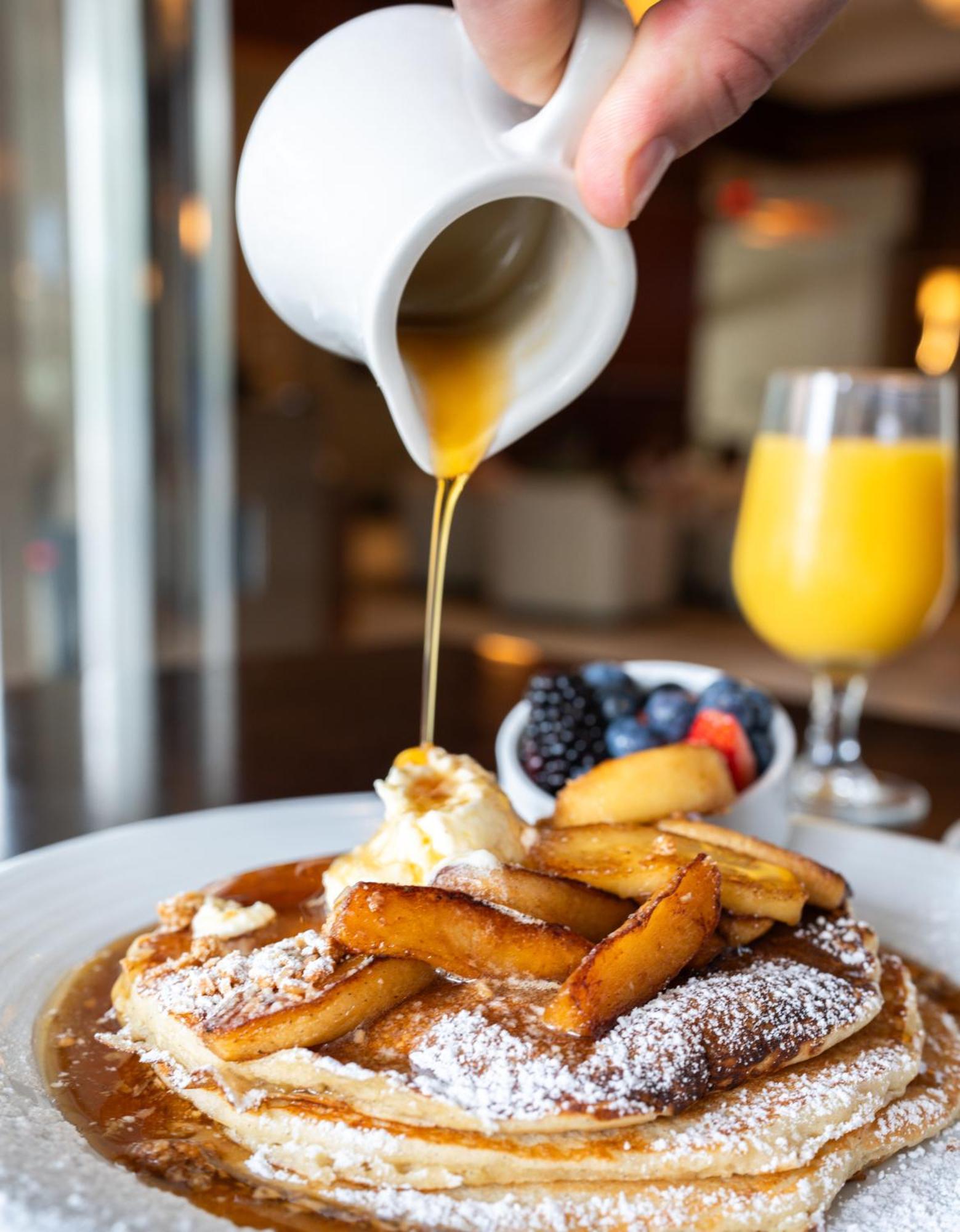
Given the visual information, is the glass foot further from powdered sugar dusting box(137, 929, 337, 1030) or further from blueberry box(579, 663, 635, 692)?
powdered sugar dusting box(137, 929, 337, 1030)

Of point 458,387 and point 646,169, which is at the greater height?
point 646,169

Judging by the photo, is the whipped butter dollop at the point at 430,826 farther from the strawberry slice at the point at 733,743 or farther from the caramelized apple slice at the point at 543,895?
the strawberry slice at the point at 733,743

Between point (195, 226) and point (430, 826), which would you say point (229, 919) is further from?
point (195, 226)

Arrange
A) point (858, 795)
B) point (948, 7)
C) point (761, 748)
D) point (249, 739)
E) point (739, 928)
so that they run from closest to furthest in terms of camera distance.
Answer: point (739, 928), point (761, 748), point (858, 795), point (249, 739), point (948, 7)

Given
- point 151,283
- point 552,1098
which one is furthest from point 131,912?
point 151,283

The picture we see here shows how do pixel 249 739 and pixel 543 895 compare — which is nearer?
pixel 543 895

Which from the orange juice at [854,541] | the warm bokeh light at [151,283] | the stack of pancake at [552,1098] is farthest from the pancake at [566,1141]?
the warm bokeh light at [151,283]

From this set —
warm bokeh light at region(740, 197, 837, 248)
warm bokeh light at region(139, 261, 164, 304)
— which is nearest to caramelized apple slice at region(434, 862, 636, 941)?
warm bokeh light at region(139, 261, 164, 304)
